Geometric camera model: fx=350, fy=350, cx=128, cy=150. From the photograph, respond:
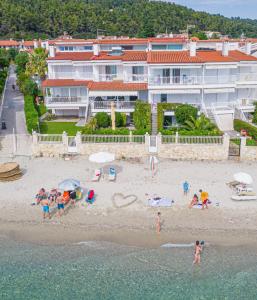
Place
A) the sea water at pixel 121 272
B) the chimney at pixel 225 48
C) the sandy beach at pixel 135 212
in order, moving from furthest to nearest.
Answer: the chimney at pixel 225 48 < the sandy beach at pixel 135 212 < the sea water at pixel 121 272

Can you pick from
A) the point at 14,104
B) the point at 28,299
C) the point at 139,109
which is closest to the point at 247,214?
the point at 28,299

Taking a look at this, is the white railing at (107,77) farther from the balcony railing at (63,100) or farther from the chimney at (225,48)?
the chimney at (225,48)

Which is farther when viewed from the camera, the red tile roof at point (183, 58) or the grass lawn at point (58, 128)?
the red tile roof at point (183, 58)

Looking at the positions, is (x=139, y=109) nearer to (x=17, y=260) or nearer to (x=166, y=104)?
(x=166, y=104)

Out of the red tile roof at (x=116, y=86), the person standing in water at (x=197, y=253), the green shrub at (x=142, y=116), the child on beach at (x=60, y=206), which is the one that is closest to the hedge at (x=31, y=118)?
the red tile roof at (x=116, y=86)

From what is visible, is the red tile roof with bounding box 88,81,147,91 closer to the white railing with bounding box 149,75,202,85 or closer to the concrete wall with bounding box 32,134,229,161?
the white railing with bounding box 149,75,202,85

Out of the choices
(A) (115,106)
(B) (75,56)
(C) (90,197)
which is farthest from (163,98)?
(C) (90,197)

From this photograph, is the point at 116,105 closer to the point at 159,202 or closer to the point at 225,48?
the point at 225,48
